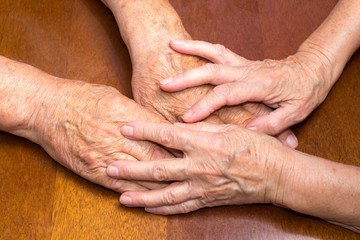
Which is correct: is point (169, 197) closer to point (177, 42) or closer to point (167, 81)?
→ point (167, 81)

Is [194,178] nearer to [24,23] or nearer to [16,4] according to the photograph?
[24,23]

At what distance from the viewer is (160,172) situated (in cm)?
87

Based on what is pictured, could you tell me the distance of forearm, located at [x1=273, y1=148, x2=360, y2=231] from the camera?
0.83m

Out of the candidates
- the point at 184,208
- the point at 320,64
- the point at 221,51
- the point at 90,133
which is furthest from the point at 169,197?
the point at 320,64

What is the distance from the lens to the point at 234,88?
1003mm

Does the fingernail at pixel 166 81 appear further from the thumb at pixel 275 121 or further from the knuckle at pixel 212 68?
the thumb at pixel 275 121

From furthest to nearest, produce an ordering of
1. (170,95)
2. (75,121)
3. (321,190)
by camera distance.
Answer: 1. (170,95)
2. (75,121)
3. (321,190)

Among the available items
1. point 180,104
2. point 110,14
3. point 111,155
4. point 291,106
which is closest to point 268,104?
point 291,106

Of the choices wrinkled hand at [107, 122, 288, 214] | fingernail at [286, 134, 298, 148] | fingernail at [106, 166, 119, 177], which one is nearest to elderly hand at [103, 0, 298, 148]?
fingernail at [286, 134, 298, 148]

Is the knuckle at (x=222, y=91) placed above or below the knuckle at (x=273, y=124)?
above

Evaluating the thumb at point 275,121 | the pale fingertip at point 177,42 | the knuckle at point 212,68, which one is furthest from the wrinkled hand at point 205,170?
the pale fingertip at point 177,42

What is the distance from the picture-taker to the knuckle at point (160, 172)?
871mm

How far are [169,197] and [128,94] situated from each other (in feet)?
1.33

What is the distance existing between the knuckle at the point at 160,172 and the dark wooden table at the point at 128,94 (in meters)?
0.12
